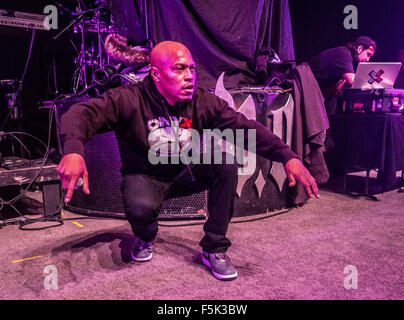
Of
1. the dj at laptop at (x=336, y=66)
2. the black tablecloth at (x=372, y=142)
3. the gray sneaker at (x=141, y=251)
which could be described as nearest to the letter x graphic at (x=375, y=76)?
the dj at laptop at (x=336, y=66)

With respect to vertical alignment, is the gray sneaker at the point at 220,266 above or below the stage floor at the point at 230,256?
above

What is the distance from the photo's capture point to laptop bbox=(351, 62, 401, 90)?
11.5 feet

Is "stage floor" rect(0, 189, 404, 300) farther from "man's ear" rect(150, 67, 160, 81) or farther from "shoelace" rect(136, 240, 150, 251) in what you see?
"man's ear" rect(150, 67, 160, 81)

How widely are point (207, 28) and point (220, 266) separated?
7.13ft

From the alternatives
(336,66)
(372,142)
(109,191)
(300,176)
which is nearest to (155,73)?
(300,176)

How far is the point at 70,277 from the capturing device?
187 centimetres

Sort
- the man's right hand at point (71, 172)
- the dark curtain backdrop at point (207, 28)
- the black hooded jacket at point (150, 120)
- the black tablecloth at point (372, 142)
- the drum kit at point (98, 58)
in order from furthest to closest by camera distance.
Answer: the black tablecloth at point (372, 142) < the dark curtain backdrop at point (207, 28) < the drum kit at point (98, 58) < the black hooded jacket at point (150, 120) < the man's right hand at point (71, 172)

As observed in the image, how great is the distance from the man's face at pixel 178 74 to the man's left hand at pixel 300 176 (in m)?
0.66

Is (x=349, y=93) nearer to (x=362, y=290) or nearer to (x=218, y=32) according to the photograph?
(x=218, y=32)

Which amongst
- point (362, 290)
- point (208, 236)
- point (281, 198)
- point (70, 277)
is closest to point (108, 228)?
point (70, 277)

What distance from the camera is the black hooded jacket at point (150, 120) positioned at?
5.95ft

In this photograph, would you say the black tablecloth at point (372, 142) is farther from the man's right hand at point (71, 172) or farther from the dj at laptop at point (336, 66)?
the man's right hand at point (71, 172)

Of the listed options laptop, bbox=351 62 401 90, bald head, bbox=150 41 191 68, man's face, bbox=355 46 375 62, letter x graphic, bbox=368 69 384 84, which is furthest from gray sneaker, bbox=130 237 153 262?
man's face, bbox=355 46 375 62
